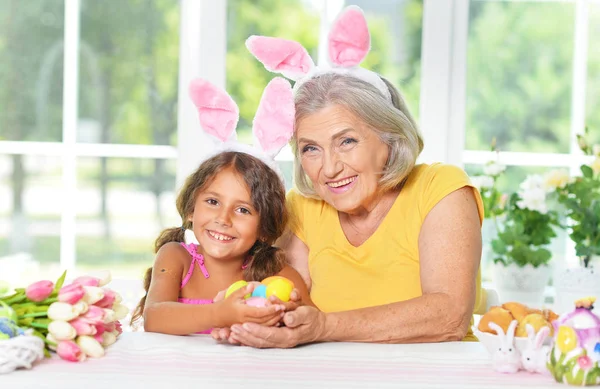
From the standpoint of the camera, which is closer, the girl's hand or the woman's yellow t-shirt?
the girl's hand

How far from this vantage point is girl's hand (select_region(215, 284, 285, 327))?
1.70 m

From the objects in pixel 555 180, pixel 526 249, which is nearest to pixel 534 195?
pixel 555 180

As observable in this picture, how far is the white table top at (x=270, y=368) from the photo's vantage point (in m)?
1.42

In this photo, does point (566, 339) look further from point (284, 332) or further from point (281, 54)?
point (281, 54)

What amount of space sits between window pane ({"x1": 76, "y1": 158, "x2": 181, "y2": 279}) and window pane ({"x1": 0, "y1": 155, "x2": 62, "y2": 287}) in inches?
7.5

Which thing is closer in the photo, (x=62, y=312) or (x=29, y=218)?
(x=62, y=312)

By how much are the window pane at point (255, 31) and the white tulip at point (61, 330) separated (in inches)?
81.7

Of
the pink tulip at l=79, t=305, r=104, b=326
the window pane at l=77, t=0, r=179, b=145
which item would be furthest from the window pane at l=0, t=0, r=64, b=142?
the pink tulip at l=79, t=305, r=104, b=326

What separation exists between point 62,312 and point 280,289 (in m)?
0.45

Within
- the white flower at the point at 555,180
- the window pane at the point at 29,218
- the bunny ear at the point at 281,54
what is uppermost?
the bunny ear at the point at 281,54

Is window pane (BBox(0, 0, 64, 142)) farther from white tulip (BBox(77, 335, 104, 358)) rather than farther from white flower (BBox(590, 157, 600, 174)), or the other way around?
white tulip (BBox(77, 335, 104, 358))

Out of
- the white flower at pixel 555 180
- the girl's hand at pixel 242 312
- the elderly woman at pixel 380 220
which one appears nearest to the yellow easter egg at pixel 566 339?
the elderly woman at pixel 380 220

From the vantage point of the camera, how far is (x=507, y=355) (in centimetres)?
154

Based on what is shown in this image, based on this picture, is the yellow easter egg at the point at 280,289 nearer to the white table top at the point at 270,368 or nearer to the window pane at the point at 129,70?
the white table top at the point at 270,368
